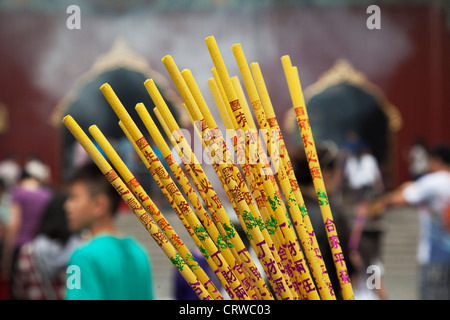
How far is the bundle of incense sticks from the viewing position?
33.9 inches

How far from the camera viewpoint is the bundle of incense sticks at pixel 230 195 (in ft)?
2.83

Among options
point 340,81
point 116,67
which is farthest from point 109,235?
point 340,81

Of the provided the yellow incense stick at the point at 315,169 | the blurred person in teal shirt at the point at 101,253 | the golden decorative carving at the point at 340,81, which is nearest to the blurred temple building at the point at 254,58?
the golden decorative carving at the point at 340,81

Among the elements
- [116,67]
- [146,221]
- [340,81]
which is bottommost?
[146,221]

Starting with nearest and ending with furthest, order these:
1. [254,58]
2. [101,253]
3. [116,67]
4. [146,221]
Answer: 1. [146,221]
2. [101,253]
3. [254,58]
4. [116,67]

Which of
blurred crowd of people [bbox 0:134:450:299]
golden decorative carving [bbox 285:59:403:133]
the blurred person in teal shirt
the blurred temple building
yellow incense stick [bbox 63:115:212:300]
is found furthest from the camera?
golden decorative carving [bbox 285:59:403:133]

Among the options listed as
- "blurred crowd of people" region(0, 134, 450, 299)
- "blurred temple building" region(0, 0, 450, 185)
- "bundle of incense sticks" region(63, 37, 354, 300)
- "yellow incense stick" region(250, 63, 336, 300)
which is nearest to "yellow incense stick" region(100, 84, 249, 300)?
"bundle of incense sticks" region(63, 37, 354, 300)

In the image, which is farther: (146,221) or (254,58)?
(254,58)

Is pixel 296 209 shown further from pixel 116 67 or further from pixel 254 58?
pixel 116 67

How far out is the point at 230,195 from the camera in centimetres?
90

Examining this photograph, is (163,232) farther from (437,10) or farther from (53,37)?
(437,10)

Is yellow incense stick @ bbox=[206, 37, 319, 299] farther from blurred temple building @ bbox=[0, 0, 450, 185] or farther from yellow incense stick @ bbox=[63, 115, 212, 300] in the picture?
blurred temple building @ bbox=[0, 0, 450, 185]

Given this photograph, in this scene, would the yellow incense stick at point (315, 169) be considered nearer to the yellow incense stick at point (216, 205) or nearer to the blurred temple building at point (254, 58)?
the yellow incense stick at point (216, 205)

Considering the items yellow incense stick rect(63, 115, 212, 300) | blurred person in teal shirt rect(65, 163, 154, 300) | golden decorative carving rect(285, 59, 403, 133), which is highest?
golden decorative carving rect(285, 59, 403, 133)
